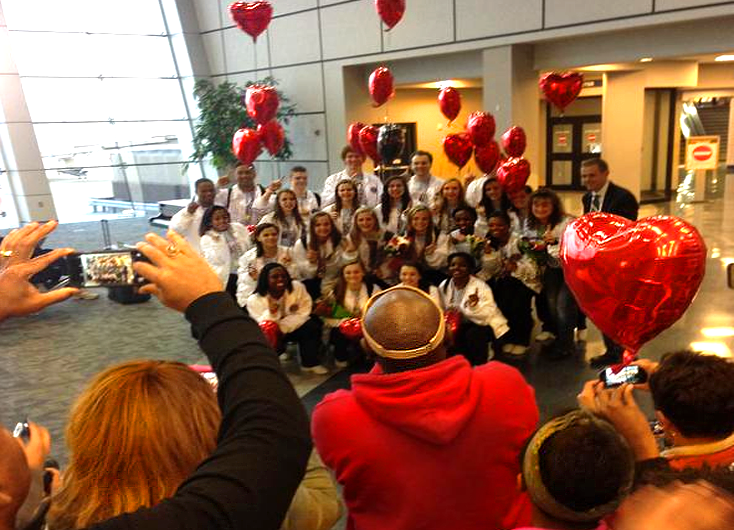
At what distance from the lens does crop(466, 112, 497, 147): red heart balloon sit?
20.5 feet

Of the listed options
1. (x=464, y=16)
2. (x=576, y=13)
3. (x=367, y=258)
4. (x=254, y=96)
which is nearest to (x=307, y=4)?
(x=464, y=16)

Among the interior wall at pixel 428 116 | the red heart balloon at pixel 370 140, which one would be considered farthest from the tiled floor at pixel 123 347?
the interior wall at pixel 428 116

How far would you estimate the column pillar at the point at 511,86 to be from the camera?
822 cm

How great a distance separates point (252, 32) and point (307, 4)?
3.85 metres

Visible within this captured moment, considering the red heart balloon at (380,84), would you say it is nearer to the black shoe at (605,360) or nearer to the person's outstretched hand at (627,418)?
the black shoe at (605,360)

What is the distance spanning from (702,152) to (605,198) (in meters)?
8.90

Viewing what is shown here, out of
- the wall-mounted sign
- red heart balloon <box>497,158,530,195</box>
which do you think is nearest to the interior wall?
the wall-mounted sign

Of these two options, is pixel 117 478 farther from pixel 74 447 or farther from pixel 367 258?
pixel 367 258

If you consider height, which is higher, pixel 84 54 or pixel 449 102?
pixel 84 54

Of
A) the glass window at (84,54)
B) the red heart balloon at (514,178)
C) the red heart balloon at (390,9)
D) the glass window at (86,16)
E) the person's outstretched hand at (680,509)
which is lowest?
the red heart balloon at (514,178)

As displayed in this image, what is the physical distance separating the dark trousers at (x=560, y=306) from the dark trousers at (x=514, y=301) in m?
A: 0.15

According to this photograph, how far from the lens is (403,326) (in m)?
1.43

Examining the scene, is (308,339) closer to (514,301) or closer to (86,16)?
(514,301)

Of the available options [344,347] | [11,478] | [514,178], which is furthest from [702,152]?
[11,478]
